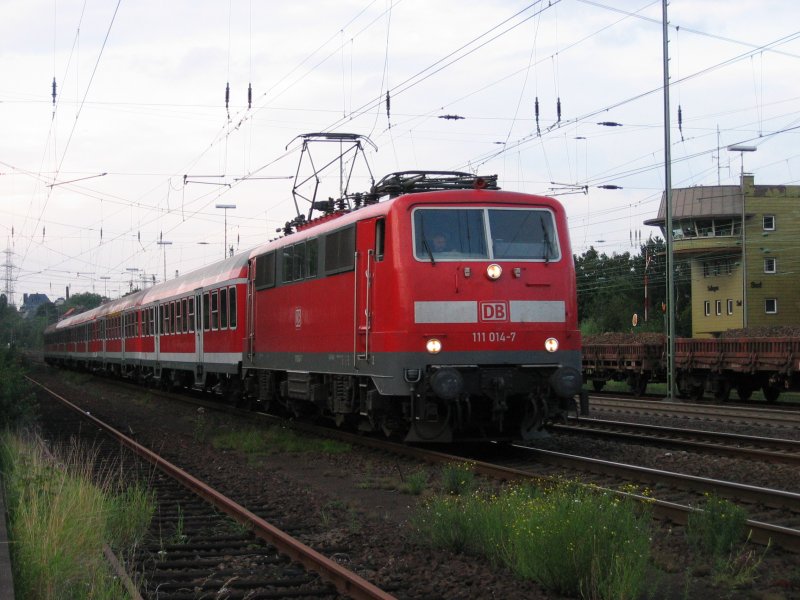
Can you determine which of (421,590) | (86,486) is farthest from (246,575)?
(86,486)

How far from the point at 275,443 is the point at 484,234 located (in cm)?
537

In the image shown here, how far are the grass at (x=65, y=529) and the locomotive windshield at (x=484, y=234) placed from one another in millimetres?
4727

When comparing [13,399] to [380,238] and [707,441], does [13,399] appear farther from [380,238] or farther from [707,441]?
[707,441]

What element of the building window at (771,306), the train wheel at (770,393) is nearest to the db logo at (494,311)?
the train wheel at (770,393)

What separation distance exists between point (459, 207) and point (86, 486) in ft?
19.2

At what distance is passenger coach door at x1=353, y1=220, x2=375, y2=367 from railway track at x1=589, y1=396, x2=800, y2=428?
8.68 meters

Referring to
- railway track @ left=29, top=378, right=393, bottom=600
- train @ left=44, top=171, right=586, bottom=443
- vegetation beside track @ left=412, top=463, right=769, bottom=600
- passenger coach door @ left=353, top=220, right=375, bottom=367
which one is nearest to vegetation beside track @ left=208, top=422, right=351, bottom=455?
train @ left=44, top=171, right=586, bottom=443

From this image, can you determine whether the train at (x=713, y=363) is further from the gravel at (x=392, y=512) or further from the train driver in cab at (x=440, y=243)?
the train driver in cab at (x=440, y=243)

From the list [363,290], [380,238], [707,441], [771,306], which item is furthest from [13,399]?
[771,306]

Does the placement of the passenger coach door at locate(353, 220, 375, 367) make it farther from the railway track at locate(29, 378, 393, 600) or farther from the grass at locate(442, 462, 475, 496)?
the railway track at locate(29, 378, 393, 600)

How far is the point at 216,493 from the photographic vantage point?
10234mm

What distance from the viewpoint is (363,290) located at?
1312cm

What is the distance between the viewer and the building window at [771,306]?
186 feet

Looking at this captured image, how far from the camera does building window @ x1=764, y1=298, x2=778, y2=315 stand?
186 feet
